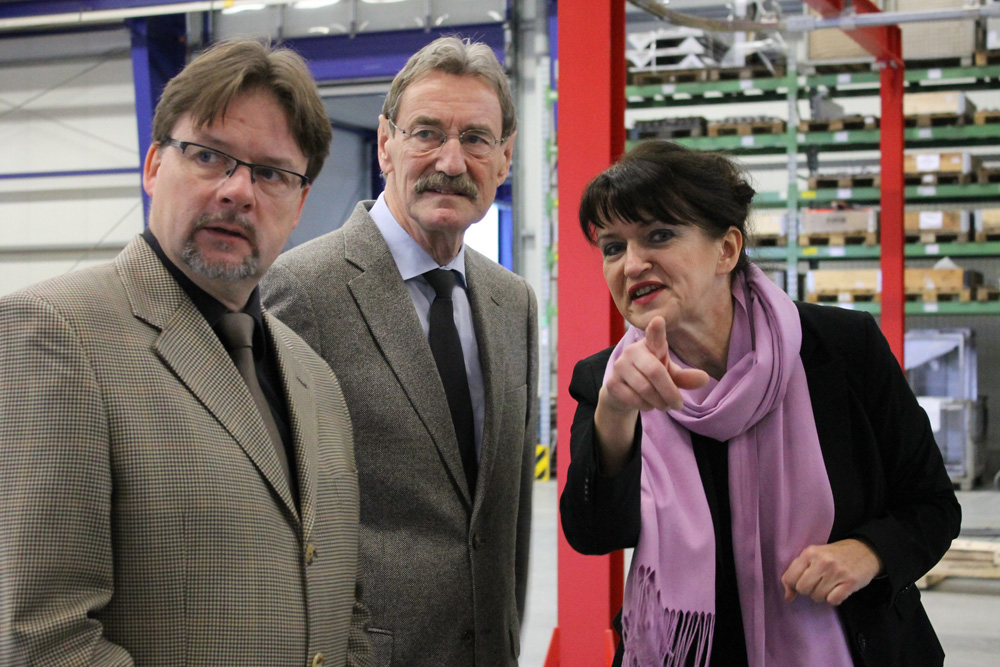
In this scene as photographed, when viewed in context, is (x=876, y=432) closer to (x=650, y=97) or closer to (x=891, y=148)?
(x=891, y=148)

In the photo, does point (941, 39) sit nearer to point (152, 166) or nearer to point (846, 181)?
point (846, 181)

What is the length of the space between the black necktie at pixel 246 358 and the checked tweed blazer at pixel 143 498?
0.11 feet

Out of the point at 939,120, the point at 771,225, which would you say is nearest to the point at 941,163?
the point at 939,120

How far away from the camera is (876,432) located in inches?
69.6

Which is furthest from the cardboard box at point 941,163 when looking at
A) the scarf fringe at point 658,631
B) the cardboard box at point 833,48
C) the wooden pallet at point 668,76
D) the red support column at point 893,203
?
the scarf fringe at point 658,631

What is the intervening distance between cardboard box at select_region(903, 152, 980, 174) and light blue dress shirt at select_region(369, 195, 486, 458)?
7.25 metres

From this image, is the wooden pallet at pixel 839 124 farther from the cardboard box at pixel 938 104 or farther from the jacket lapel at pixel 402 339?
the jacket lapel at pixel 402 339

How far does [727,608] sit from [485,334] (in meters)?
0.77

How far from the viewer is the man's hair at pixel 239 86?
150cm

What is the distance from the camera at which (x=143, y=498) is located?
125cm

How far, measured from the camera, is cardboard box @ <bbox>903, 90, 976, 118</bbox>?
8.16 meters

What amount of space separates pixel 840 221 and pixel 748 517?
22.7 feet

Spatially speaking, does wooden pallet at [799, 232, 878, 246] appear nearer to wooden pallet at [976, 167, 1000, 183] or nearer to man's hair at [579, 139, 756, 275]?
wooden pallet at [976, 167, 1000, 183]

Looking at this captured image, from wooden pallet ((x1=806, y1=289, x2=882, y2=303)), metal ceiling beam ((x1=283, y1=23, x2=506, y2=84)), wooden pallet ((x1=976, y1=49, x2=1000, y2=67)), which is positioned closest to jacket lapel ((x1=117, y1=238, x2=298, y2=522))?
wooden pallet ((x1=806, y1=289, x2=882, y2=303))
